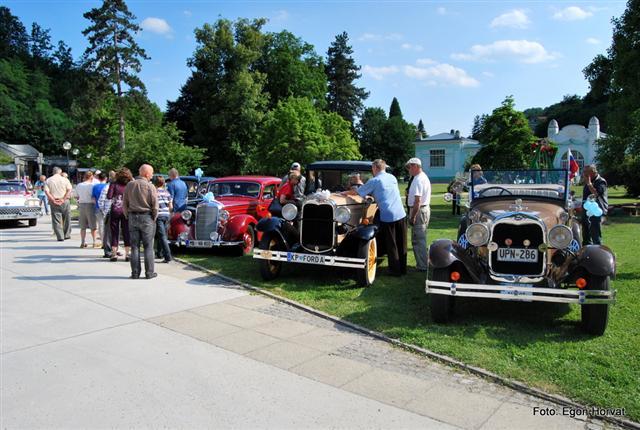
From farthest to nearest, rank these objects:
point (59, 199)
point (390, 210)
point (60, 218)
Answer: point (60, 218) → point (59, 199) → point (390, 210)

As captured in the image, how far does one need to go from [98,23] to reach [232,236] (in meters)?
31.7

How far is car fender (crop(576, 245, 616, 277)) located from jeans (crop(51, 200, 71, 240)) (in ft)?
40.4

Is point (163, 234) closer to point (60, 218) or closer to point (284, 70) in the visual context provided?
point (60, 218)

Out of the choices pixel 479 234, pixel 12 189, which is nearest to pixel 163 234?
pixel 479 234

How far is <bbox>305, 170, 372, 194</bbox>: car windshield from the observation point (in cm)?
950

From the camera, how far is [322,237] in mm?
7816

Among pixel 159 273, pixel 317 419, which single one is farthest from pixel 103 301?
pixel 317 419

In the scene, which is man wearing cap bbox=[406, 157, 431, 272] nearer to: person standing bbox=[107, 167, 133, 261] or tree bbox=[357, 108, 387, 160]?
person standing bbox=[107, 167, 133, 261]

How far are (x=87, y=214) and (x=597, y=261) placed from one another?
36.2 ft

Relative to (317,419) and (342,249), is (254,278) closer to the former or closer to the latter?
(342,249)

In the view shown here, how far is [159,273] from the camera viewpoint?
873 cm

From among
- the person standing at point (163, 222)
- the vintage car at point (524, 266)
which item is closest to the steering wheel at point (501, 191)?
the vintage car at point (524, 266)

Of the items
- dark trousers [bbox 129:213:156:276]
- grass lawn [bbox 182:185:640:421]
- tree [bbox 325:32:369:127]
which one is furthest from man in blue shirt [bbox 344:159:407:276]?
tree [bbox 325:32:369:127]

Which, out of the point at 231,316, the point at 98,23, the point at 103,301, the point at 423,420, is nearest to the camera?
the point at 423,420
